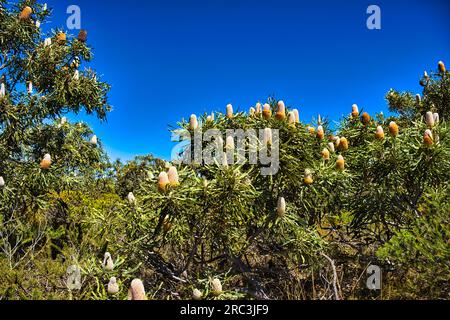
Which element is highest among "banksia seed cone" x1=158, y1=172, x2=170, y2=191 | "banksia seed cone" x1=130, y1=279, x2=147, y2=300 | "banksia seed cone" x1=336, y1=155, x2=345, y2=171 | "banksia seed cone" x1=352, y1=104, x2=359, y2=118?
"banksia seed cone" x1=352, y1=104, x2=359, y2=118

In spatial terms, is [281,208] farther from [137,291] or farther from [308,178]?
[137,291]

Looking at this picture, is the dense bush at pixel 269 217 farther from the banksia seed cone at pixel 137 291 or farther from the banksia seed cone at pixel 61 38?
the banksia seed cone at pixel 61 38

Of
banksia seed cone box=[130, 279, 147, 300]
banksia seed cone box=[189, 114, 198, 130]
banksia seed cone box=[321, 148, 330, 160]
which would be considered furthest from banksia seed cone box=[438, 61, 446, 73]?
banksia seed cone box=[130, 279, 147, 300]

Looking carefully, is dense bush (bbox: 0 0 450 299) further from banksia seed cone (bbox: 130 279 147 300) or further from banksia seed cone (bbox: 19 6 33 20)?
banksia seed cone (bbox: 19 6 33 20)

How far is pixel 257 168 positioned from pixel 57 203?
424 cm

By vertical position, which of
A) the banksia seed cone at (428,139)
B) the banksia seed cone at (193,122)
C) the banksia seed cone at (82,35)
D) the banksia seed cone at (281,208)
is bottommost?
the banksia seed cone at (281,208)

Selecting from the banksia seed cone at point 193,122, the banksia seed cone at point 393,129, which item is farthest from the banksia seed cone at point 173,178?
the banksia seed cone at point 393,129

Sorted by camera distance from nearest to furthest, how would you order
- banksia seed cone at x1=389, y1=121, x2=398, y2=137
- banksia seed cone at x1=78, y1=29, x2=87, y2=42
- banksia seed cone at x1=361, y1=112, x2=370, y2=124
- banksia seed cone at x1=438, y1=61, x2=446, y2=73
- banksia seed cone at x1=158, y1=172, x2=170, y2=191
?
banksia seed cone at x1=158, y1=172, x2=170, y2=191
banksia seed cone at x1=389, y1=121, x2=398, y2=137
banksia seed cone at x1=361, y1=112, x2=370, y2=124
banksia seed cone at x1=78, y1=29, x2=87, y2=42
banksia seed cone at x1=438, y1=61, x2=446, y2=73

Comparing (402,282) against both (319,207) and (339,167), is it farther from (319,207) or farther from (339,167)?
(339,167)

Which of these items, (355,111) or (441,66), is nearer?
(355,111)

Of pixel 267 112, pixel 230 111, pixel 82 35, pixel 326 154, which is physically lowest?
pixel 326 154

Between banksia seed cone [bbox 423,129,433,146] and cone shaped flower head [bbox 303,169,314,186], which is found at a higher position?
banksia seed cone [bbox 423,129,433,146]

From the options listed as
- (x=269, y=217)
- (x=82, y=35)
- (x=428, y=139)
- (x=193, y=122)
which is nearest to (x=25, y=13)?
(x=82, y=35)

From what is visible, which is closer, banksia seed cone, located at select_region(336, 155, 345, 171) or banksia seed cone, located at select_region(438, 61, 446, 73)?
banksia seed cone, located at select_region(336, 155, 345, 171)
